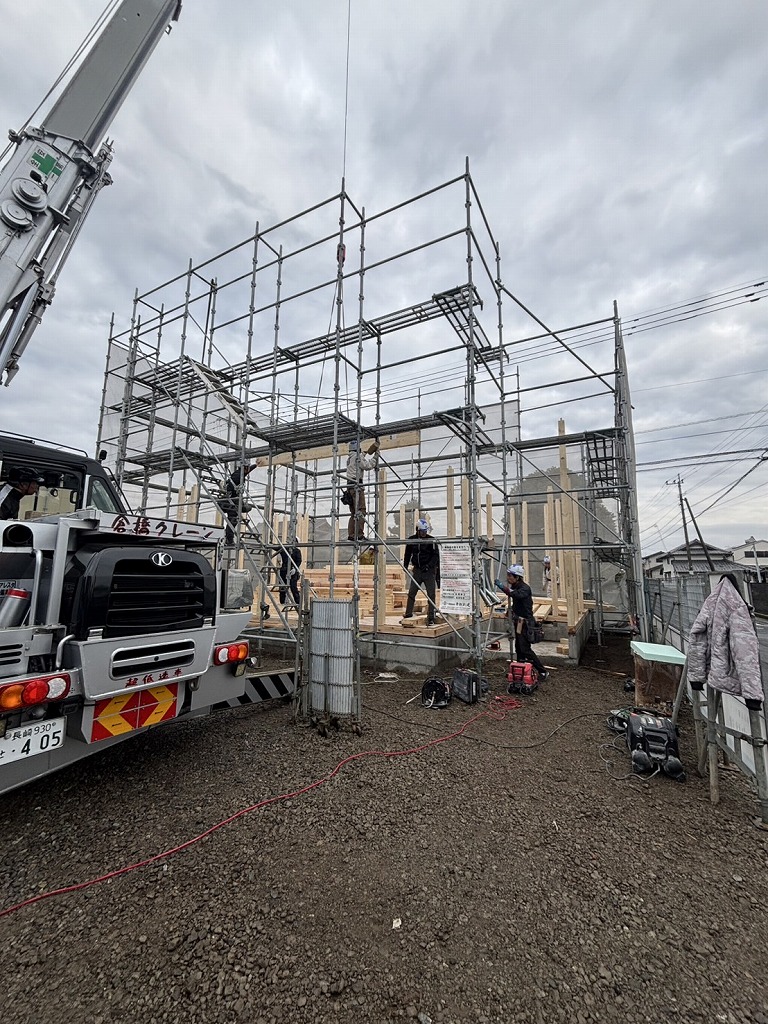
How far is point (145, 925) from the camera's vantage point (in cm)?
237

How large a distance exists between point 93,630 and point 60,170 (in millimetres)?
7464

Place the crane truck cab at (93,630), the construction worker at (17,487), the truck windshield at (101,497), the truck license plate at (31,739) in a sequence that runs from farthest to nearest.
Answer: the truck windshield at (101,497) < the construction worker at (17,487) < the crane truck cab at (93,630) < the truck license plate at (31,739)

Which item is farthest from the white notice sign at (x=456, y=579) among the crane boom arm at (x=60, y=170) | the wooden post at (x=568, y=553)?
the crane boom arm at (x=60, y=170)

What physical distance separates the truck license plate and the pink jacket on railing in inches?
207

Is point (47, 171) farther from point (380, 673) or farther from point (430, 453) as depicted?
point (380, 673)

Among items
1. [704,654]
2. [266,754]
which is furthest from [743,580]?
[266,754]

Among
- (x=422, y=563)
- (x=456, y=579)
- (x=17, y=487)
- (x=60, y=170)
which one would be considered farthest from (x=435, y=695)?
(x=60, y=170)

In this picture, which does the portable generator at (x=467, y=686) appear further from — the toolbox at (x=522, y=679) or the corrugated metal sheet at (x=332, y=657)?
the corrugated metal sheet at (x=332, y=657)

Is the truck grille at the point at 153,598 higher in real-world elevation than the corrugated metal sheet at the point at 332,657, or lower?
higher

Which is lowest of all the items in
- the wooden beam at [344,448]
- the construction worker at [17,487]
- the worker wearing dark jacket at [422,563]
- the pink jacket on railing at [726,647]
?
the pink jacket on railing at [726,647]

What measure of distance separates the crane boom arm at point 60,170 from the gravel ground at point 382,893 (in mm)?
6549

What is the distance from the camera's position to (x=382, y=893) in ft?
8.64

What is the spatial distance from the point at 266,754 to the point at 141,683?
5.82 ft

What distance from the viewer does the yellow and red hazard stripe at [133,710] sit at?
3.28 metres
